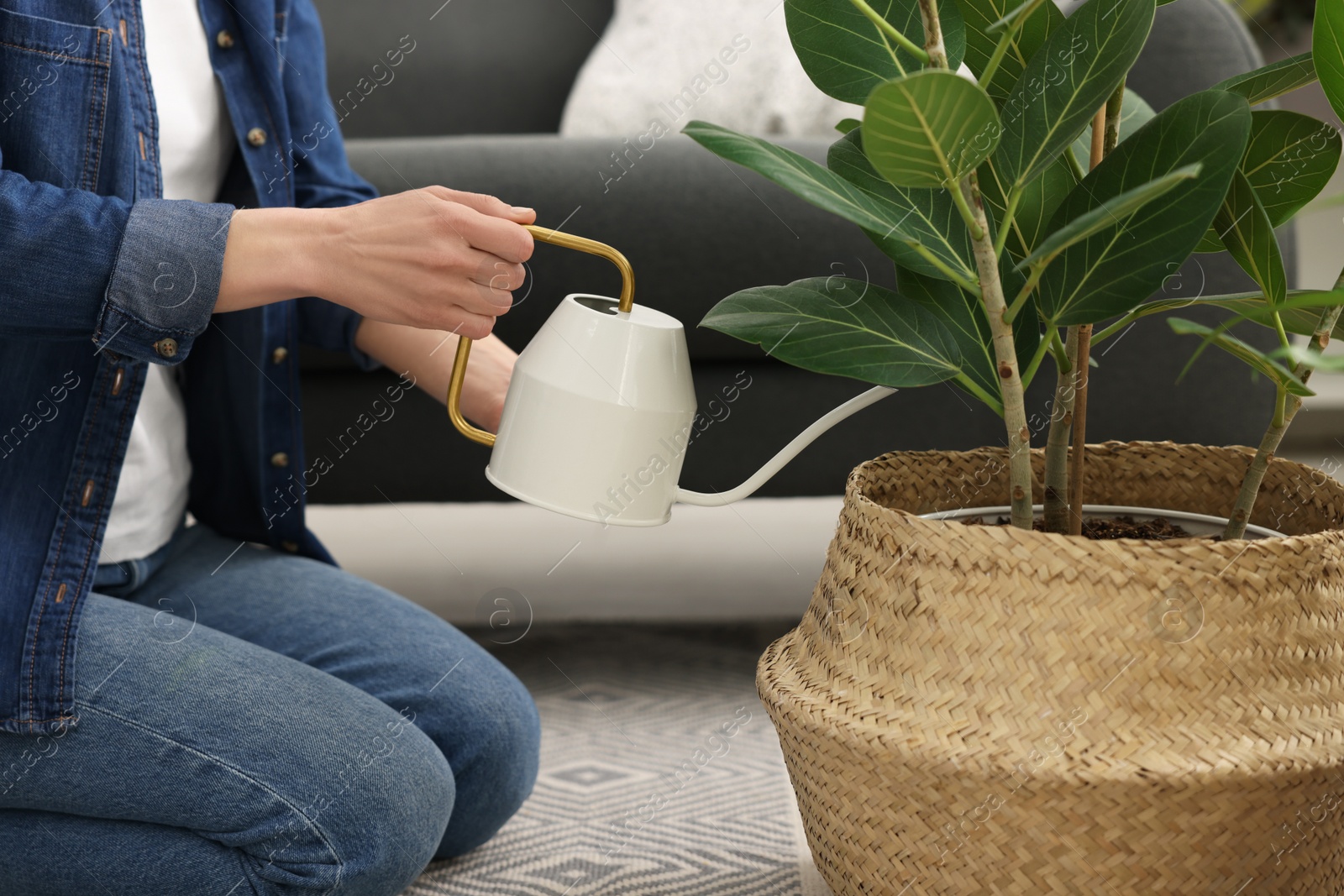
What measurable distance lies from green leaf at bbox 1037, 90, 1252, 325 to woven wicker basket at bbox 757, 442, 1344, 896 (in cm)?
10

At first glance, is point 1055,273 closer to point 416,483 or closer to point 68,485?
point 68,485

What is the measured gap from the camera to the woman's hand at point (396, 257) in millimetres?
570

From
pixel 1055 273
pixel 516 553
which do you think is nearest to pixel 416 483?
pixel 516 553

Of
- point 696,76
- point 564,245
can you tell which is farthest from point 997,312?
point 696,76

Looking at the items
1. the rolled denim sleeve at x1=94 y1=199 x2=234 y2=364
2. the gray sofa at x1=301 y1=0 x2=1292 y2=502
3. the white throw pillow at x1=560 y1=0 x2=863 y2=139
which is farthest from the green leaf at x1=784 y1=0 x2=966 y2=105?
the white throw pillow at x1=560 y1=0 x2=863 y2=139

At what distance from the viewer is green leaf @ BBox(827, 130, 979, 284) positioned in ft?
1.54

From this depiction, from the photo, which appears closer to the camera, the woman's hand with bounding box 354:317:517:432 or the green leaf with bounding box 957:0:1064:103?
the green leaf with bounding box 957:0:1064:103

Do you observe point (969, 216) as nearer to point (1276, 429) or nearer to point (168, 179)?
point (1276, 429)

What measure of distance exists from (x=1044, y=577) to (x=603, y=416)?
21 cm

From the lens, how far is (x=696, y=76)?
62.1 inches

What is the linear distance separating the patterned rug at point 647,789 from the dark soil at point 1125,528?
28 centimetres

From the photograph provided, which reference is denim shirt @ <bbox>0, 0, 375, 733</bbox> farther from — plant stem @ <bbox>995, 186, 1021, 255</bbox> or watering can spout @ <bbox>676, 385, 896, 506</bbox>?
plant stem @ <bbox>995, 186, 1021, 255</bbox>

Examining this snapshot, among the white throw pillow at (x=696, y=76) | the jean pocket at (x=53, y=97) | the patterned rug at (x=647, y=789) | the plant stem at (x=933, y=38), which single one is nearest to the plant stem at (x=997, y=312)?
the plant stem at (x=933, y=38)

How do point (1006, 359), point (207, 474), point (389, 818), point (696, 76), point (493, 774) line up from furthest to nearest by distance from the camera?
point (696, 76)
point (207, 474)
point (493, 774)
point (389, 818)
point (1006, 359)
